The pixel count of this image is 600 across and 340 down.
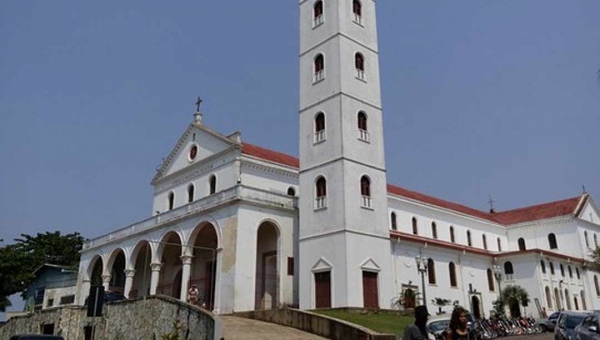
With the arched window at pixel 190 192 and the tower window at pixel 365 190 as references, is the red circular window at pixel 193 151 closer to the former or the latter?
the arched window at pixel 190 192

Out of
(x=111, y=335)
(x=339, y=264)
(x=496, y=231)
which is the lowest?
(x=111, y=335)

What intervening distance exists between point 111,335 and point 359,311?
37.7 feet

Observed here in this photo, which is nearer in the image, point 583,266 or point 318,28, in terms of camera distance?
point 318,28

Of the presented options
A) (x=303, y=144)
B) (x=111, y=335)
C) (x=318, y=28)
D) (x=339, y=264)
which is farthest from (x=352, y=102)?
(x=111, y=335)

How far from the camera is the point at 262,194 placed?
28.5m

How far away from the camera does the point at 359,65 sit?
30469 mm

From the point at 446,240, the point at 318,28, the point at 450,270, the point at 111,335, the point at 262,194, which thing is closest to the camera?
the point at 111,335

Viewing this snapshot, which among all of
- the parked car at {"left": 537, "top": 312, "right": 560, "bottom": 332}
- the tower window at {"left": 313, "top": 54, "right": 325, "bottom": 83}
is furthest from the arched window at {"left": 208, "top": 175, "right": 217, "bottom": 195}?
the parked car at {"left": 537, "top": 312, "right": 560, "bottom": 332}

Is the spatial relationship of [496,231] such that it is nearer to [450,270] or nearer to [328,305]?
[450,270]

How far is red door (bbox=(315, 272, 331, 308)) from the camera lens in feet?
85.0

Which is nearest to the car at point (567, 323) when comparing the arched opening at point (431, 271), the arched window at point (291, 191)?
the arched opening at point (431, 271)

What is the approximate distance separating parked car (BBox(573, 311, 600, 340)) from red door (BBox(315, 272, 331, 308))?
14.3m

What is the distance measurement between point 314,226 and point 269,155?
352 inches

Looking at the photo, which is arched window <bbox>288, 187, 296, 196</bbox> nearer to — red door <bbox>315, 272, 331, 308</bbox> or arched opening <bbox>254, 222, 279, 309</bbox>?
arched opening <bbox>254, 222, 279, 309</bbox>
